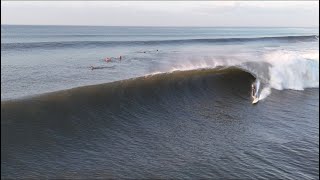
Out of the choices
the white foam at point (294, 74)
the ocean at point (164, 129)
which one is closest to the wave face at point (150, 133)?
the ocean at point (164, 129)

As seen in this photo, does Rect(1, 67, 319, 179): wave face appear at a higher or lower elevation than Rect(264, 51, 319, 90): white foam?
lower

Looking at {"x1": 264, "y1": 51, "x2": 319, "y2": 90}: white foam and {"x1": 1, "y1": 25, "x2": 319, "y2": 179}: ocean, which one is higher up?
{"x1": 264, "y1": 51, "x2": 319, "y2": 90}: white foam

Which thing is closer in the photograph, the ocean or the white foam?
the ocean

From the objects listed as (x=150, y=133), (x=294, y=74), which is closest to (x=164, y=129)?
(x=150, y=133)

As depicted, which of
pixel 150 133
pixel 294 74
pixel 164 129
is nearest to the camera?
pixel 150 133

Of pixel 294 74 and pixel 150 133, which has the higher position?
pixel 294 74

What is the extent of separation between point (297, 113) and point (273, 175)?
247 inches

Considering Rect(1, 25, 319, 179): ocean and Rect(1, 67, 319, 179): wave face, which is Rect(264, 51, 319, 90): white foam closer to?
Rect(1, 25, 319, 179): ocean

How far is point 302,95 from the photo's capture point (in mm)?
17844

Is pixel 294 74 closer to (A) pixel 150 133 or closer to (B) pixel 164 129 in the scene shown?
(B) pixel 164 129

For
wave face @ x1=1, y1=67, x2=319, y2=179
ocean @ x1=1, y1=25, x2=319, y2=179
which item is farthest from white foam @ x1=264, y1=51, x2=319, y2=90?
wave face @ x1=1, y1=67, x2=319, y2=179

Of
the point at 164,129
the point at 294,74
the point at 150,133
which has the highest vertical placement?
the point at 294,74

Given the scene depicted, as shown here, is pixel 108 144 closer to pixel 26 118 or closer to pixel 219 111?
pixel 26 118

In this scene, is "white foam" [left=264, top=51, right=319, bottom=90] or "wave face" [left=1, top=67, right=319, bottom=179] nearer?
"wave face" [left=1, top=67, right=319, bottom=179]
